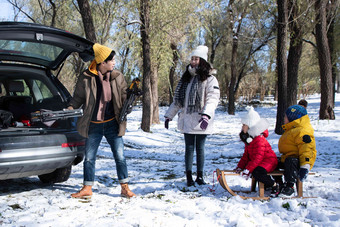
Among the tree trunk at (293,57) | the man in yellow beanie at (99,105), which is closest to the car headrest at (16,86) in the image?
the man in yellow beanie at (99,105)

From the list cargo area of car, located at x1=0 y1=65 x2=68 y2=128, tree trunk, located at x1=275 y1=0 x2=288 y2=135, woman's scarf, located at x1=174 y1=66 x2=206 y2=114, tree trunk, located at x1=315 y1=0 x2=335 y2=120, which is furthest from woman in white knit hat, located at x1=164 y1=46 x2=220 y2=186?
tree trunk, located at x1=315 y1=0 x2=335 y2=120

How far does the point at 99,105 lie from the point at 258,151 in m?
2.06

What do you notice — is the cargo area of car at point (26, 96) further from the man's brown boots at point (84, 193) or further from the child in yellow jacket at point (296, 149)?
the child in yellow jacket at point (296, 149)

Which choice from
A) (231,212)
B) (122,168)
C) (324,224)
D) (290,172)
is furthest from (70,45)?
(324,224)

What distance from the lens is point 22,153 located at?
345 centimetres

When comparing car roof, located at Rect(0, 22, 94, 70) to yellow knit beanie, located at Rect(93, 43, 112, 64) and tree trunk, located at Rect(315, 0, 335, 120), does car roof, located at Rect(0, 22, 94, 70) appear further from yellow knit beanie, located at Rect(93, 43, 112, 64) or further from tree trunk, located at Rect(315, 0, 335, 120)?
tree trunk, located at Rect(315, 0, 335, 120)

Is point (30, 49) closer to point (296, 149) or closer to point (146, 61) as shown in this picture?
point (296, 149)

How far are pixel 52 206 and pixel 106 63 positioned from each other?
5.86 ft

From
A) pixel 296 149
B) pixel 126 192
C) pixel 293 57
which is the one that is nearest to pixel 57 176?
pixel 126 192

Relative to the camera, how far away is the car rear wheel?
176 inches

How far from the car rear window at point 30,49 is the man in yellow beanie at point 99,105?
0.62 m

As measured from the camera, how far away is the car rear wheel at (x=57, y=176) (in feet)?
14.6

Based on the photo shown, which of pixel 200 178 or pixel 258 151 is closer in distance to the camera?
pixel 258 151

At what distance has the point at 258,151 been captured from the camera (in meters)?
3.89
